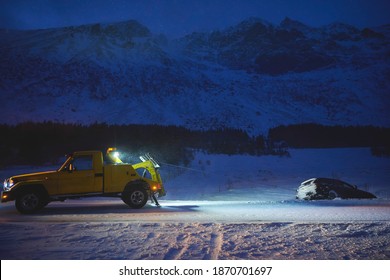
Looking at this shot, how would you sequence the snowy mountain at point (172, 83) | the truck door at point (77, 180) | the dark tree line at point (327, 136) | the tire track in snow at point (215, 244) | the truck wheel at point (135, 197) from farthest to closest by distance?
the snowy mountain at point (172, 83), the dark tree line at point (327, 136), the truck wheel at point (135, 197), the truck door at point (77, 180), the tire track in snow at point (215, 244)

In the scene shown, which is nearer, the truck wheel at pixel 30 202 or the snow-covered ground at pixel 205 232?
the snow-covered ground at pixel 205 232

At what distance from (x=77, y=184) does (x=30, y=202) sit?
143 centimetres

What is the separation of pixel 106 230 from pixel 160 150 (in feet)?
96.5

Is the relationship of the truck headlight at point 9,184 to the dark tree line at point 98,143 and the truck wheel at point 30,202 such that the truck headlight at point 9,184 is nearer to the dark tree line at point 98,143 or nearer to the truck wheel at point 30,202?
the truck wheel at point 30,202

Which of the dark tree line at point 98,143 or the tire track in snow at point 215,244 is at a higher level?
the dark tree line at point 98,143

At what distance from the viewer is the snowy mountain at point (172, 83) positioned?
242 ft

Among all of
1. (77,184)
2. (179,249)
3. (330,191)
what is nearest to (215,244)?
(179,249)

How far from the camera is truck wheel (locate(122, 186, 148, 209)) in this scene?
480 inches

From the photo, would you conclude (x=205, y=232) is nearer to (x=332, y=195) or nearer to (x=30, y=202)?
(x=30, y=202)

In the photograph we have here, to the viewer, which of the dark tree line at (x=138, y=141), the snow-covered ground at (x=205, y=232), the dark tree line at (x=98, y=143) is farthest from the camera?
the dark tree line at (x=138, y=141)

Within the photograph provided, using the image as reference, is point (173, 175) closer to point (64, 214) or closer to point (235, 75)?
point (64, 214)

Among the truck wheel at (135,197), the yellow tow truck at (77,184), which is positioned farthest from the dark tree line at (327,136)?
the yellow tow truck at (77,184)

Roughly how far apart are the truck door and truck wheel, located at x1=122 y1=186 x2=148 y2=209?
849mm

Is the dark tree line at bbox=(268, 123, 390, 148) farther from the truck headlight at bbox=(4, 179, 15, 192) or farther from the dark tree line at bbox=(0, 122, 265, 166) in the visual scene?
the truck headlight at bbox=(4, 179, 15, 192)
